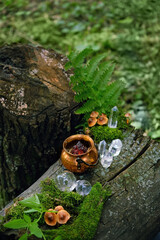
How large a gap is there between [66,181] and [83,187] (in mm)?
189

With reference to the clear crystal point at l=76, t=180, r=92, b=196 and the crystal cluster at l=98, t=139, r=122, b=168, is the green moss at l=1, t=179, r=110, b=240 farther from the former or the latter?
the crystal cluster at l=98, t=139, r=122, b=168

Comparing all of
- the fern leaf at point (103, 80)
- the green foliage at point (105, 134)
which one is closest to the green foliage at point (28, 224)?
the green foliage at point (105, 134)

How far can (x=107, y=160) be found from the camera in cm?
270

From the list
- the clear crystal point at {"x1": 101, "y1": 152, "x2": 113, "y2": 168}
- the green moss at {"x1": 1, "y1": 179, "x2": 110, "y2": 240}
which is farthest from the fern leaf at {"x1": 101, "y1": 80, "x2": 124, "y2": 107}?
the green moss at {"x1": 1, "y1": 179, "x2": 110, "y2": 240}

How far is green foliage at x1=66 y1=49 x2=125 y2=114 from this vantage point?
294cm

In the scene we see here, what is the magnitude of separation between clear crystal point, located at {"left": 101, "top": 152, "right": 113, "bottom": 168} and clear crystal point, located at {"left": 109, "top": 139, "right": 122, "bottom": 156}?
0.08 meters

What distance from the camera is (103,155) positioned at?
2.80 m

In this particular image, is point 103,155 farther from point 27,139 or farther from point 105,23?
point 105,23

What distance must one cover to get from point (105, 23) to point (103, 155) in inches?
189

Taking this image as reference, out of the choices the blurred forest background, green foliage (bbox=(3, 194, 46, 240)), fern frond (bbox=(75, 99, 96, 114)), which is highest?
fern frond (bbox=(75, 99, 96, 114))

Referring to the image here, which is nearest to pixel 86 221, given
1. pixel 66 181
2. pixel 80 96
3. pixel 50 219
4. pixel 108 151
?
pixel 50 219

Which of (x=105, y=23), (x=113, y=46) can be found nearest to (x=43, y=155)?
(x=113, y=46)

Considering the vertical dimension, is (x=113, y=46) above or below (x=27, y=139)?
below

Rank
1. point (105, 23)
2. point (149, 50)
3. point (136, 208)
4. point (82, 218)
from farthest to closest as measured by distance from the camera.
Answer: point (105, 23), point (149, 50), point (136, 208), point (82, 218)
